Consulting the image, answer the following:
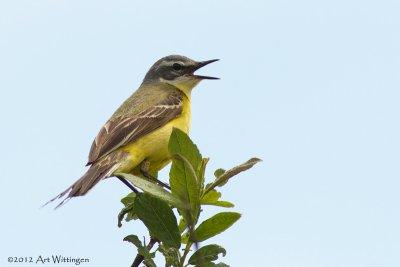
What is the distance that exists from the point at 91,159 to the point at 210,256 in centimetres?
410

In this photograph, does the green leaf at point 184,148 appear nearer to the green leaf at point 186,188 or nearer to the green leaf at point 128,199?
the green leaf at point 186,188

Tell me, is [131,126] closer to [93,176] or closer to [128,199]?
[93,176]

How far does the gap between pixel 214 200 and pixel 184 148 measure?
1.96 feet

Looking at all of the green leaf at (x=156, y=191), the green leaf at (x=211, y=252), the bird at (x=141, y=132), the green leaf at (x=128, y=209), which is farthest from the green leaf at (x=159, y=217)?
the bird at (x=141, y=132)

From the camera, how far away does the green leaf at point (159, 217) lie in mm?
3652

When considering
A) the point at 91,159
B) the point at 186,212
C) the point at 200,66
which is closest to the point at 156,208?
the point at 186,212

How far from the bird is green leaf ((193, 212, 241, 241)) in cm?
234

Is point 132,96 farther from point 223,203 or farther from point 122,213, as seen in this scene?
point 223,203

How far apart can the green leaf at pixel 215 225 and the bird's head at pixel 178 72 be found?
6836 millimetres

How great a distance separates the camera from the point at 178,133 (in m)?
3.62

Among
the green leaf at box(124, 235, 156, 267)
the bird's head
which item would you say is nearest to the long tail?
the green leaf at box(124, 235, 156, 267)

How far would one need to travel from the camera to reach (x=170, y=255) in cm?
350

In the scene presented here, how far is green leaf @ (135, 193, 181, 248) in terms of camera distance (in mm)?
3652

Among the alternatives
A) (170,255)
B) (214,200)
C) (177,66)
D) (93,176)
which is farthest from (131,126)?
(170,255)
